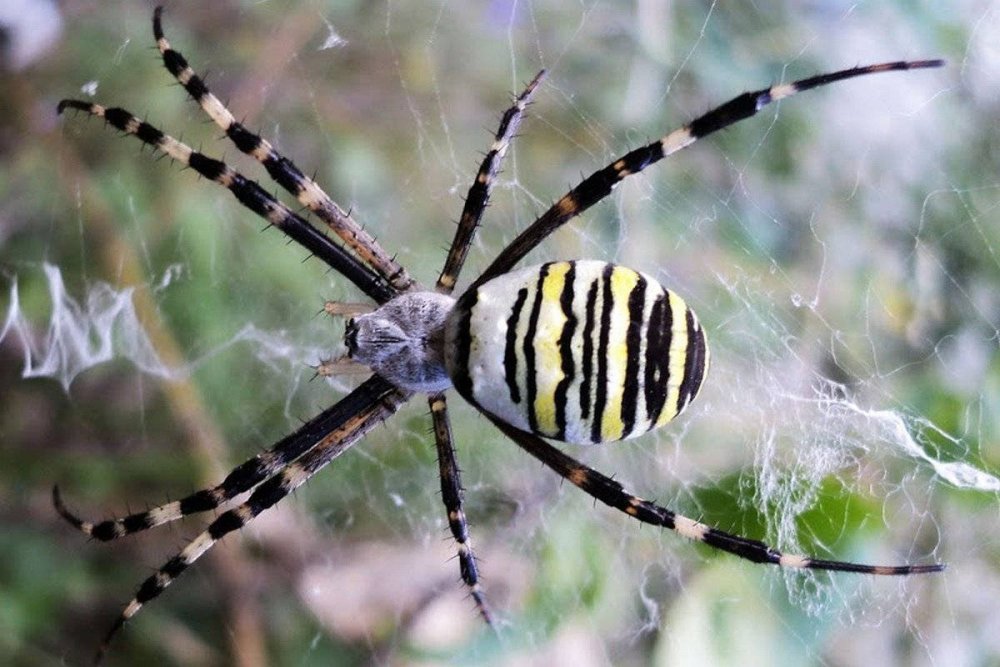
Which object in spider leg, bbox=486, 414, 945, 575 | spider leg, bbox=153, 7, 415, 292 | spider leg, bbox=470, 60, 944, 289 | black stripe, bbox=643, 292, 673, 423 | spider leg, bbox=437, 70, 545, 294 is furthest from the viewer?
spider leg, bbox=153, 7, 415, 292

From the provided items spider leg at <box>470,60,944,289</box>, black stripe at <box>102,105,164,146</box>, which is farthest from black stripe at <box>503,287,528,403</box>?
black stripe at <box>102,105,164,146</box>

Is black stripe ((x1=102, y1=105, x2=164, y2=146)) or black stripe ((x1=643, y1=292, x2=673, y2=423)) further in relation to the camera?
black stripe ((x1=102, y1=105, x2=164, y2=146))

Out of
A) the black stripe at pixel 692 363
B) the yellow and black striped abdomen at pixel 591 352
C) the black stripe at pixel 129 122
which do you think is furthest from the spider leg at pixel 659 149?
the black stripe at pixel 129 122

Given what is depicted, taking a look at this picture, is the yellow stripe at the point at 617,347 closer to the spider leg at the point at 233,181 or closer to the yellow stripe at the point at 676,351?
the yellow stripe at the point at 676,351

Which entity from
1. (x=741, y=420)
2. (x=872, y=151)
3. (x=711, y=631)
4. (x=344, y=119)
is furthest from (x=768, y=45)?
(x=711, y=631)

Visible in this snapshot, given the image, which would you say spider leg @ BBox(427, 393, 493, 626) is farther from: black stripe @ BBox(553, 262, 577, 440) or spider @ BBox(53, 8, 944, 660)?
black stripe @ BBox(553, 262, 577, 440)

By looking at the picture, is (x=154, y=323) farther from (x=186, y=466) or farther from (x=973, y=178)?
(x=973, y=178)

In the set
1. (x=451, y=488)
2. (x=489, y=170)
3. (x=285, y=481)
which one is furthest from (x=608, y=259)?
(x=285, y=481)
